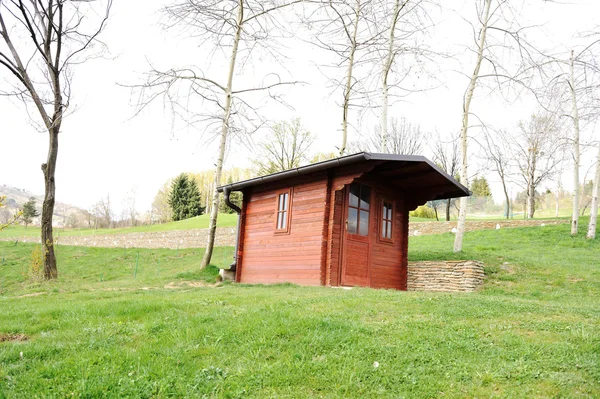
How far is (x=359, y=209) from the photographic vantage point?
1151 centimetres

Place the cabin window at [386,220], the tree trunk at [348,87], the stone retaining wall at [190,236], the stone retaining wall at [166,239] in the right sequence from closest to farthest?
the cabin window at [386,220] → the tree trunk at [348,87] → the stone retaining wall at [190,236] → the stone retaining wall at [166,239]

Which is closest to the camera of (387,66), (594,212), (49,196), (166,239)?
(49,196)

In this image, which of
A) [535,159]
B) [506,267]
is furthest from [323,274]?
[535,159]

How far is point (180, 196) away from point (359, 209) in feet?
158

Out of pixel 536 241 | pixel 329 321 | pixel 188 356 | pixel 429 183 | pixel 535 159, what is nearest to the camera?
pixel 188 356

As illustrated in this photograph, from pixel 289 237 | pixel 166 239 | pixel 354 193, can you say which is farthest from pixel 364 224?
pixel 166 239

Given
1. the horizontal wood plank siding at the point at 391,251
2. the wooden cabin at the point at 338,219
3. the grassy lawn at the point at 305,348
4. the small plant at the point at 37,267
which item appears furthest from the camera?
the small plant at the point at 37,267

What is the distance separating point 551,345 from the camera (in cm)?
469

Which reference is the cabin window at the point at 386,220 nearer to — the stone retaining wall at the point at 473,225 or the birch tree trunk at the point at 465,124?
the birch tree trunk at the point at 465,124

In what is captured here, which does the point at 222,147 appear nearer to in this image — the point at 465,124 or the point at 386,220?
the point at 386,220

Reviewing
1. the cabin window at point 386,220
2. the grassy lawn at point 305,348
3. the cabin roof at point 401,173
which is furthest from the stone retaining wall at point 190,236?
the grassy lawn at point 305,348

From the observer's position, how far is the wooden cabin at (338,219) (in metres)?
10.9

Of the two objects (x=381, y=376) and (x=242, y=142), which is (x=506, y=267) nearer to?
(x=242, y=142)

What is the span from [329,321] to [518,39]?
13723 mm
